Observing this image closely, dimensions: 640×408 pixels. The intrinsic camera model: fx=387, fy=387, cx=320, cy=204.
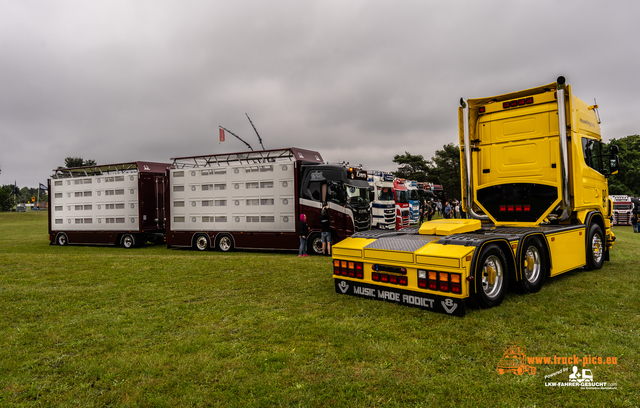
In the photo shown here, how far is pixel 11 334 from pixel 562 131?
1036cm

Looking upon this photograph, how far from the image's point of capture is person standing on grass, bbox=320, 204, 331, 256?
1346 cm

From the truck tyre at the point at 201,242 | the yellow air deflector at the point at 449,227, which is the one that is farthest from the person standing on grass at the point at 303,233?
the yellow air deflector at the point at 449,227

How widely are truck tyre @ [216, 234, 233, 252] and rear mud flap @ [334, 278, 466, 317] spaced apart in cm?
1016

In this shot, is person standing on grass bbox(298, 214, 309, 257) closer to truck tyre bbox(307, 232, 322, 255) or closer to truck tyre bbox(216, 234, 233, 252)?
truck tyre bbox(307, 232, 322, 255)

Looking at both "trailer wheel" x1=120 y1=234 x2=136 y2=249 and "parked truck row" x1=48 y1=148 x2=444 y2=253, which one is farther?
"trailer wheel" x1=120 y1=234 x2=136 y2=249

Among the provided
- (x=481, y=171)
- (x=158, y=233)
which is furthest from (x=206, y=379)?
(x=158, y=233)

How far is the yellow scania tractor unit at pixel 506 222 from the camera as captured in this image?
584 centimetres

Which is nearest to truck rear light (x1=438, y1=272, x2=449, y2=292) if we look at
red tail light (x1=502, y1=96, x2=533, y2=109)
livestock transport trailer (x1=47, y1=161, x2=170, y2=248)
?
red tail light (x1=502, y1=96, x2=533, y2=109)

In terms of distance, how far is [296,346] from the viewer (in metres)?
4.69

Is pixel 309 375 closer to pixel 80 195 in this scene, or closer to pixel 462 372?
pixel 462 372

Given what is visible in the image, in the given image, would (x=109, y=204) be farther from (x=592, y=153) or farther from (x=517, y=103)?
(x=592, y=153)

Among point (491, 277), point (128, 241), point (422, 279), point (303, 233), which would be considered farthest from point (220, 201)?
point (491, 277)

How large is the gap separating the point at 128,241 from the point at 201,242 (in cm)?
487

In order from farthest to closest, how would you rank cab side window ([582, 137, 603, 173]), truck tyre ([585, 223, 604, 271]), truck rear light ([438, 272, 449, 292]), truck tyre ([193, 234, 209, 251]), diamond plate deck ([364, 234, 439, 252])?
truck tyre ([193, 234, 209, 251]), truck tyre ([585, 223, 604, 271]), cab side window ([582, 137, 603, 173]), diamond plate deck ([364, 234, 439, 252]), truck rear light ([438, 272, 449, 292])
